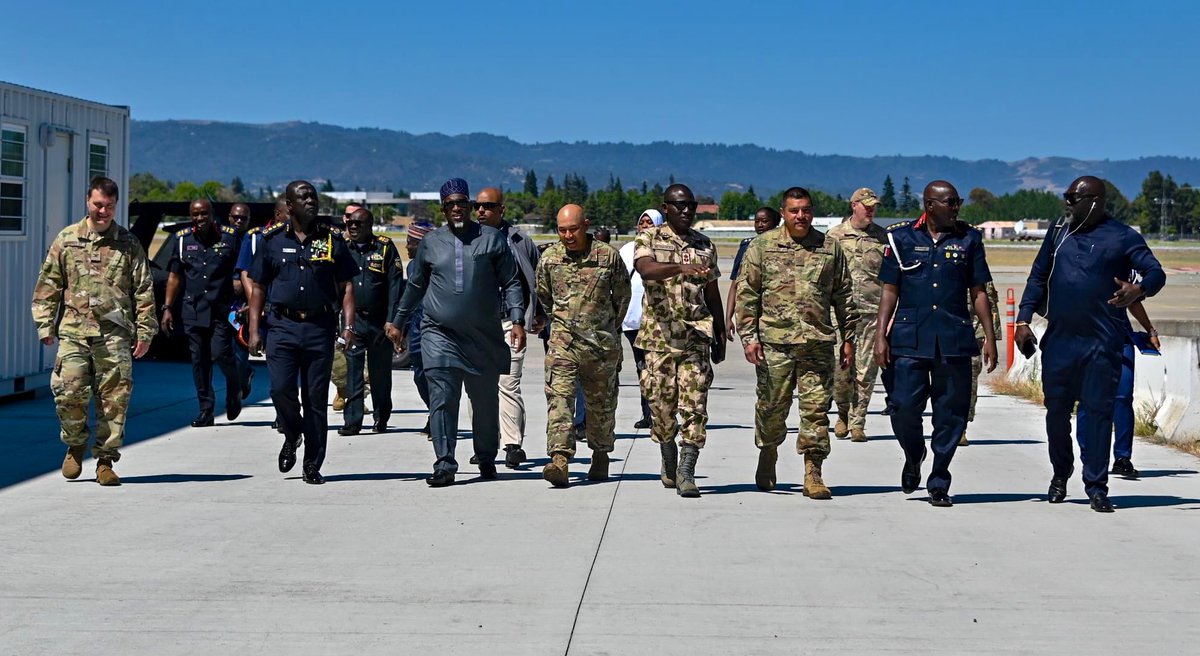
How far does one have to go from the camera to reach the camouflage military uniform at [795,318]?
8984mm

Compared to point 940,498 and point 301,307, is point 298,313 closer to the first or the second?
point 301,307

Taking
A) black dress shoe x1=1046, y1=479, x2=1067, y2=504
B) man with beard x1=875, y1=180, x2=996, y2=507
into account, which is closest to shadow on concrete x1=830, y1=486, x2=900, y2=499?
man with beard x1=875, y1=180, x2=996, y2=507

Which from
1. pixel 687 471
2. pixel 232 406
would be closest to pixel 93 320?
pixel 687 471

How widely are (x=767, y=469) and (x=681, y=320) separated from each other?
3.69 ft

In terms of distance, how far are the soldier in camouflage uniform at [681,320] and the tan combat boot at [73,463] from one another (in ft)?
11.5

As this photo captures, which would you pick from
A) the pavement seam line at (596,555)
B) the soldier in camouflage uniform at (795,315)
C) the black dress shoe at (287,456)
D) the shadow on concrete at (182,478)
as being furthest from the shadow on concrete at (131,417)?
the soldier in camouflage uniform at (795,315)

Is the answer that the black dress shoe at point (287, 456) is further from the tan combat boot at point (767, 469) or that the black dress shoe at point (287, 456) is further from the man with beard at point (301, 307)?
the tan combat boot at point (767, 469)

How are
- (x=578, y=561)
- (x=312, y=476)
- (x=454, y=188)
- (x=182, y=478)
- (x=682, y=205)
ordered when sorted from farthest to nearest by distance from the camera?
(x=182, y=478)
(x=454, y=188)
(x=312, y=476)
(x=682, y=205)
(x=578, y=561)

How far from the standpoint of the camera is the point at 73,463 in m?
9.55

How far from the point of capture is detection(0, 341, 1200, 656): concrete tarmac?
19.5 feet

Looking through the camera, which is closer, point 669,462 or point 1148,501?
point 1148,501

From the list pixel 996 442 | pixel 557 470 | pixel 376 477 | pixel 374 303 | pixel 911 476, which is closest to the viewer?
pixel 911 476

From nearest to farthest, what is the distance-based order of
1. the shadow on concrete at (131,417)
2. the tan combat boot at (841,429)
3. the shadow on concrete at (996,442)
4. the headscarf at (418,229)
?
the shadow on concrete at (131,417) < the headscarf at (418,229) < the shadow on concrete at (996,442) < the tan combat boot at (841,429)

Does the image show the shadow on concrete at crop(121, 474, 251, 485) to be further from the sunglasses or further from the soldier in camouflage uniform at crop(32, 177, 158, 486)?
the sunglasses
